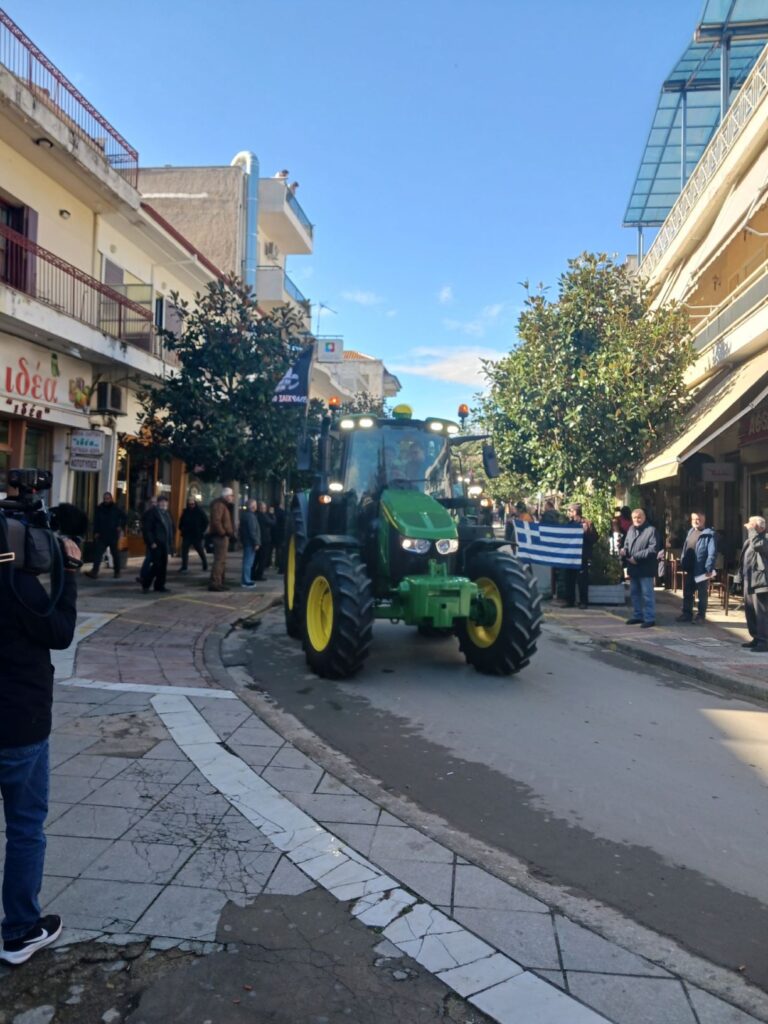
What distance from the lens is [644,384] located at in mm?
14891

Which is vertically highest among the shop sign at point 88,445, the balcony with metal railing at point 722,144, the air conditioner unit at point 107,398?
the balcony with metal railing at point 722,144

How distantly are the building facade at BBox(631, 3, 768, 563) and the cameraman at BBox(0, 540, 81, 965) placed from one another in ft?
36.7

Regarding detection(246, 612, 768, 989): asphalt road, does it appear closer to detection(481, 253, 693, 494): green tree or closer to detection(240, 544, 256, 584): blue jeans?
detection(240, 544, 256, 584): blue jeans

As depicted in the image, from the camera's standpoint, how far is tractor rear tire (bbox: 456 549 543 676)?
24.4 feet

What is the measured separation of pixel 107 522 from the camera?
14328 millimetres

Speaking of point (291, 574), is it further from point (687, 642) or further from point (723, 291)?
point (723, 291)

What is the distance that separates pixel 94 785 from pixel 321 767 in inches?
54.0

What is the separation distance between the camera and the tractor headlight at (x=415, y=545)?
7707mm

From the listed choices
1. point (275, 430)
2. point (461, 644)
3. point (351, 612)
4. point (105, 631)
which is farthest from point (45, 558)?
point (275, 430)

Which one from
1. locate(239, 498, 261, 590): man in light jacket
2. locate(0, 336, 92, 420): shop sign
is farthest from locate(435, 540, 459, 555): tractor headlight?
locate(0, 336, 92, 420): shop sign

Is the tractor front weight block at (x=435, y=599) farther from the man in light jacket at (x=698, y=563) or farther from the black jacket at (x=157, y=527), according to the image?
the black jacket at (x=157, y=527)

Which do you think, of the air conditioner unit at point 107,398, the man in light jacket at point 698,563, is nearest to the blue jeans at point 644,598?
the man in light jacket at point 698,563

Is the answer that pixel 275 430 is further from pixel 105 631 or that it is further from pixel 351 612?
pixel 351 612

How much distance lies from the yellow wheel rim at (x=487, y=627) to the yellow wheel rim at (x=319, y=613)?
1.46 meters
